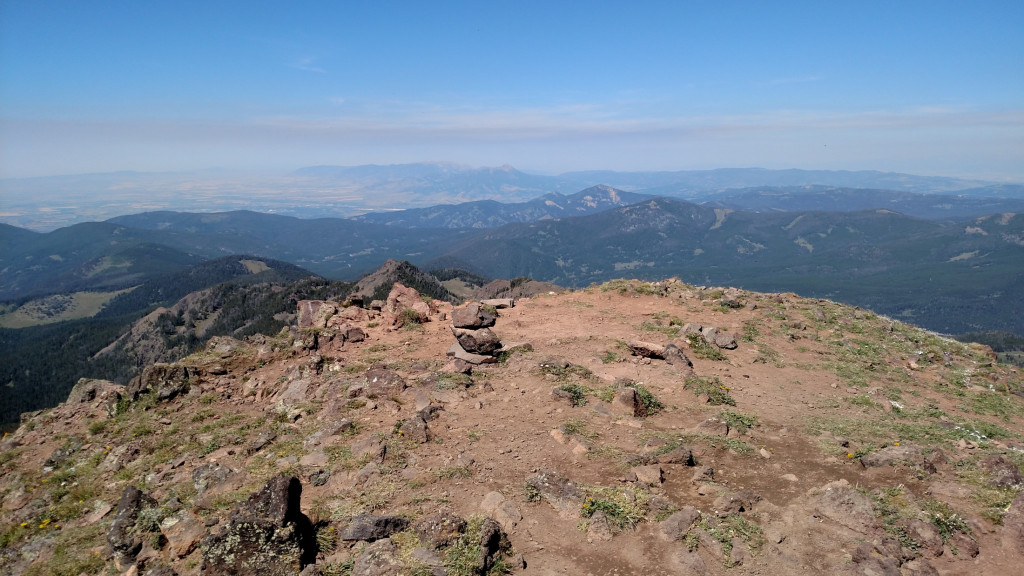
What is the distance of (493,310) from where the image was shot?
24.7m

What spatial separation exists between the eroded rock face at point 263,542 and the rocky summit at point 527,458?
4 cm

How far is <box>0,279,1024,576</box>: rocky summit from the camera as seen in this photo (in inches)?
347

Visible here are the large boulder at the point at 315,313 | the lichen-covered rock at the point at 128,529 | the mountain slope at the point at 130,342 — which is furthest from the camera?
the mountain slope at the point at 130,342

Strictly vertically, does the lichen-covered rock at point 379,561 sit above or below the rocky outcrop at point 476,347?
below

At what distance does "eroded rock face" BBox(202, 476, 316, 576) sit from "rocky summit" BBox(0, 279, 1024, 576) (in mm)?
40

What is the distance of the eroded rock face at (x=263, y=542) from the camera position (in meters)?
8.40

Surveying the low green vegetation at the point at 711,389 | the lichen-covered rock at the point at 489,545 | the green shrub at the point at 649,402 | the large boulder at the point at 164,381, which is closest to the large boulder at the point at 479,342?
the green shrub at the point at 649,402

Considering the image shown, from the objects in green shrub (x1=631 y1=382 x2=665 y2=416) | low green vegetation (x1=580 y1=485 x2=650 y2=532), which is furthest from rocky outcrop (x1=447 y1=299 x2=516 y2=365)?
low green vegetation (x1=580 y1=485 x2=650 y2=532)

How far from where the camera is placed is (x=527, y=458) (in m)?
11.9

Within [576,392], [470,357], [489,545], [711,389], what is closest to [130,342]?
[470,357]

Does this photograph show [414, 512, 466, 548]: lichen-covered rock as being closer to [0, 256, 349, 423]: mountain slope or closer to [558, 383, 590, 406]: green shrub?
[558, 383, 590, 406]: green shrub

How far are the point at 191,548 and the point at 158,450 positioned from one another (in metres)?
6.57

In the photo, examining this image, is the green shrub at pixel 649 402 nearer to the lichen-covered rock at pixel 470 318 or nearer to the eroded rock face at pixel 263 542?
the lichen-covered rock at pixel 470 318

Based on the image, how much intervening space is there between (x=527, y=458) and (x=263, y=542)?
6.05 m
